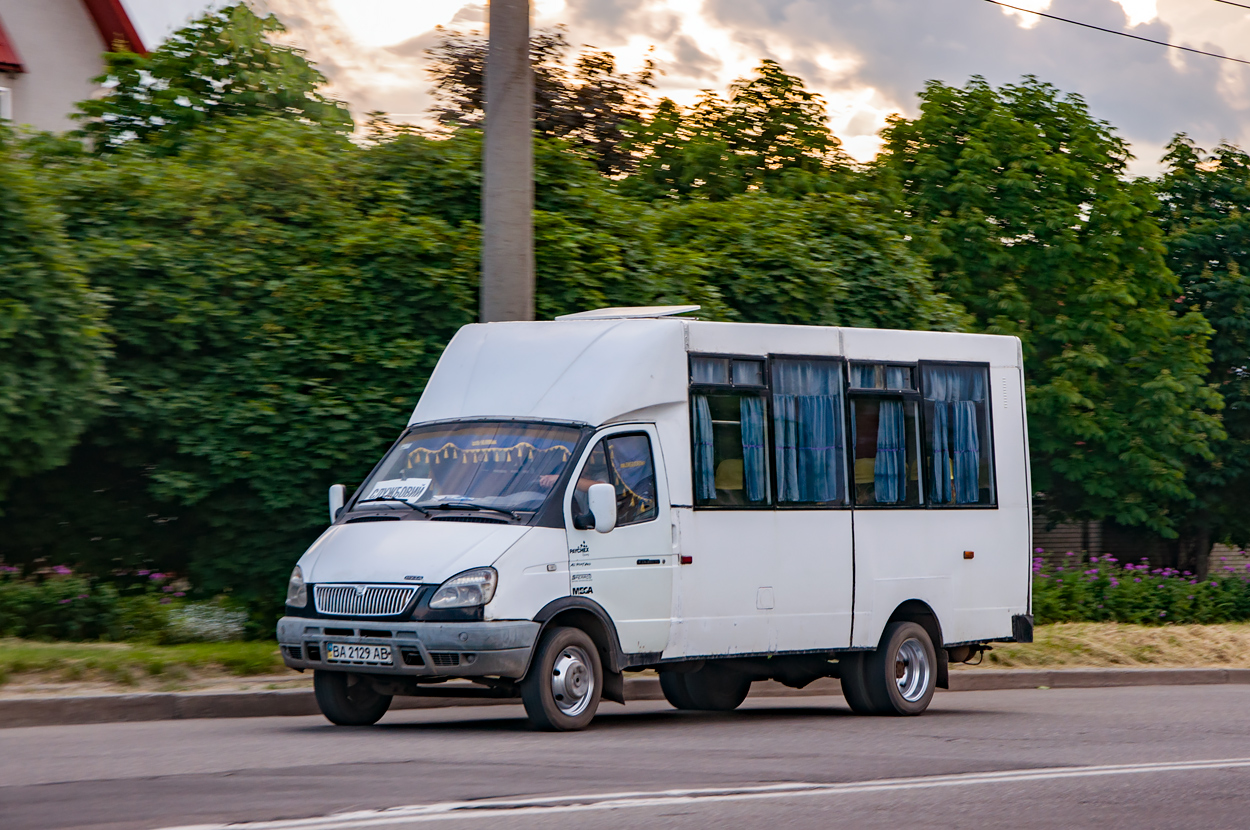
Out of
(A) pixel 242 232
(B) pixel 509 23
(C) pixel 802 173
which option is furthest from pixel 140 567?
(C) pixel 802 173

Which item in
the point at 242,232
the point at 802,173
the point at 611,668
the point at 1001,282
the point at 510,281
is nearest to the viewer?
the point at 611,668

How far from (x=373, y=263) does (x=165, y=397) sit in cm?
221

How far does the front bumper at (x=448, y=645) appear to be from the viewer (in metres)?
9.98

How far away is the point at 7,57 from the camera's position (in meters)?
26.7

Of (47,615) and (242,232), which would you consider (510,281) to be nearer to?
(242,232)

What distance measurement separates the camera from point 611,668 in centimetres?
1079

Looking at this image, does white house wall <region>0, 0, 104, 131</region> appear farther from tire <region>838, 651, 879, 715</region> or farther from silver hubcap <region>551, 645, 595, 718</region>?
silver hubcap <region>551, 645, 595, 718</region>

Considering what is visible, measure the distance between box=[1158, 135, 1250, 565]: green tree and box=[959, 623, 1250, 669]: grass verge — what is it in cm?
1021

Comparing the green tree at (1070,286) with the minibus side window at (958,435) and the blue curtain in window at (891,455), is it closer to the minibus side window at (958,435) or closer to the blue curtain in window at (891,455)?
the minibus side window at (958,435)

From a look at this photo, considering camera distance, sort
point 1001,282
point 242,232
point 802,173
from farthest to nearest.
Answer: point 1001,282, point 802,173, point 242,232

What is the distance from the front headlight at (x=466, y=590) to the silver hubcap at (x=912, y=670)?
170 inches

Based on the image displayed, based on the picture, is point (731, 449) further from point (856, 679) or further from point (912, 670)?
point (912, 670)

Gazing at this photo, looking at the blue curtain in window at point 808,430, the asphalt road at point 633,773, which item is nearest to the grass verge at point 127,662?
the asphalt road at point 633,773

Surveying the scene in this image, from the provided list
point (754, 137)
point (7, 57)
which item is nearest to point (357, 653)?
point (754, 137)
